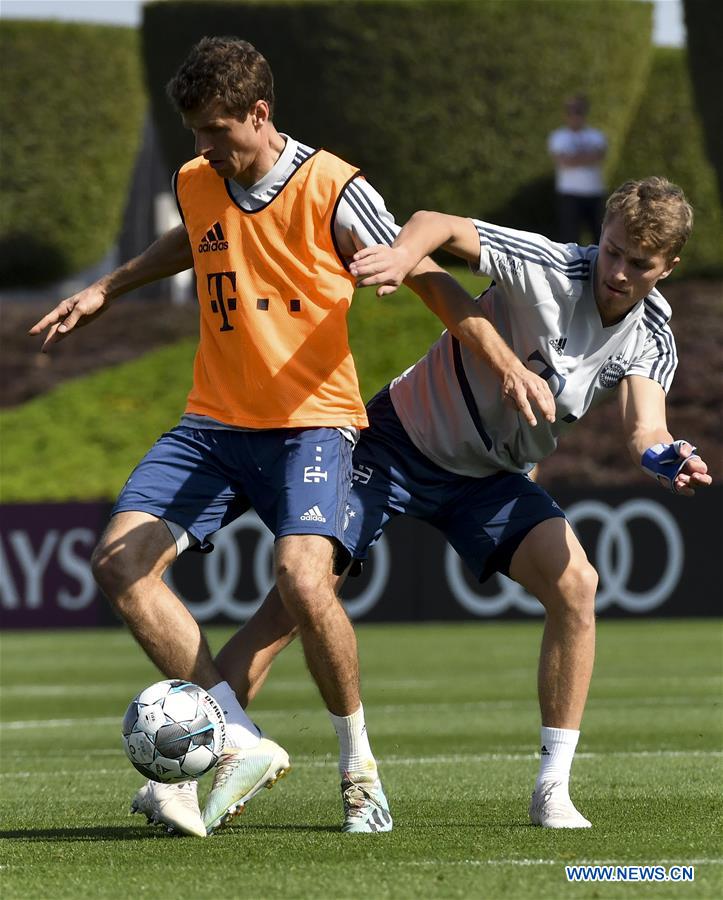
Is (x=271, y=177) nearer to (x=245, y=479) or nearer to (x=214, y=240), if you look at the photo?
A: (x=214, y=240)

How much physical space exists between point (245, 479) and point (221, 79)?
4.62 ft

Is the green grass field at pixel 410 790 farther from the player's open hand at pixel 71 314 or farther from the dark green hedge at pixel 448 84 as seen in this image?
the dark green hedge at pixel 448 84

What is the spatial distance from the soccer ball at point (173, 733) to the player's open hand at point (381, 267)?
5.04ft

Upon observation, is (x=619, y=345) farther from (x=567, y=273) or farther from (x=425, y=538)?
(x=425, y=538)

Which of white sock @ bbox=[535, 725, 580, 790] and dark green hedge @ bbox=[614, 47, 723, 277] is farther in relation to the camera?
dark green hedge @ bbox=[614, 47, 723, 277]

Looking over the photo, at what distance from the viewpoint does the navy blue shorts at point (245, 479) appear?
6.31m

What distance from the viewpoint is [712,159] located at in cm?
2431

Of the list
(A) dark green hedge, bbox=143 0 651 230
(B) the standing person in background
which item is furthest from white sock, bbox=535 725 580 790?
(A) dark green hedge, bbox=143 0 651 230

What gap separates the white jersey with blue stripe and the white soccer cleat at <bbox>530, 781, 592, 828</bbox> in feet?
4.05

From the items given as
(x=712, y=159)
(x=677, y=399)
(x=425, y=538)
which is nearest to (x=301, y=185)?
(x=425, y=538)

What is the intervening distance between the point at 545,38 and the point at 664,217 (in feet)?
64.8

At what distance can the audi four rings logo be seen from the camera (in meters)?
17.6

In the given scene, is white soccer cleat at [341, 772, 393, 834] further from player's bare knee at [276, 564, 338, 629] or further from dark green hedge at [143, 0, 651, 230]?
dark green hedge at [143, 0, 651, 230]

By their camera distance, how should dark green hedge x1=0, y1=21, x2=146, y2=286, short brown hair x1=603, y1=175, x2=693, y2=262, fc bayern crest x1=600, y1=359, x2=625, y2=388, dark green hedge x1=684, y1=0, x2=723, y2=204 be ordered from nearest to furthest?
short brown hair x1=603, y1=175, x2=693, y2=262 < fc bayern crest x1=600, y1=359, x2=625, y2=388 < dark green hedge x1=684, y1=0, x2=723, y2=204 < dark green hedge x1=0, y1=21, x2=146, y2=286
